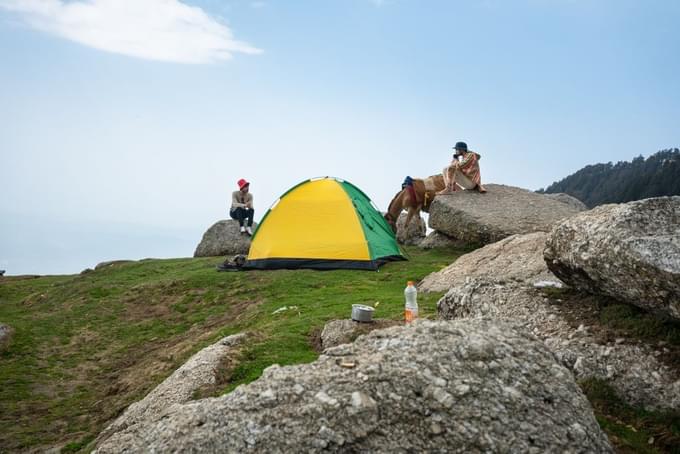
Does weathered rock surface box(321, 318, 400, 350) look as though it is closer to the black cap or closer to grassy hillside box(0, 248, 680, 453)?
grassy hillside box(0, 248, 680, 453)

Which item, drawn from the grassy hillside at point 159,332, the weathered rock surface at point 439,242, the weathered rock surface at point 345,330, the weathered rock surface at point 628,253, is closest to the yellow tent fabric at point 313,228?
the grassy hillside at point 159,332

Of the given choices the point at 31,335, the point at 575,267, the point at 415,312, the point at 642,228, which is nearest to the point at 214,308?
the point at 31,335

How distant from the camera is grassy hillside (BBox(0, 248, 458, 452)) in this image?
413 inches

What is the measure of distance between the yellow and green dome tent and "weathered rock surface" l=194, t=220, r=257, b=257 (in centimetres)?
560

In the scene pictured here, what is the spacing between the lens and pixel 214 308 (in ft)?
56.5

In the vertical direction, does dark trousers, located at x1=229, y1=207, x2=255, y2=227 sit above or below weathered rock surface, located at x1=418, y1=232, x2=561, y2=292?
above

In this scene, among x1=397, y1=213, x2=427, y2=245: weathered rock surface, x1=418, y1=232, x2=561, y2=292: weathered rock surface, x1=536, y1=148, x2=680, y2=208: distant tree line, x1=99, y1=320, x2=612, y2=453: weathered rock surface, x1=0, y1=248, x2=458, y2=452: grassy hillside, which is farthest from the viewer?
x1=536, y1=148, x2=680, y2=208: distant tree line

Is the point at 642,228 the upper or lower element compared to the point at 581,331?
upper

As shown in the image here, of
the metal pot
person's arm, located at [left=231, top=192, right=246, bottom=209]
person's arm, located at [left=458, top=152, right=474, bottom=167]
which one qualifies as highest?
person's arm, located at [left=458, top=152, right=474, bottom=167]

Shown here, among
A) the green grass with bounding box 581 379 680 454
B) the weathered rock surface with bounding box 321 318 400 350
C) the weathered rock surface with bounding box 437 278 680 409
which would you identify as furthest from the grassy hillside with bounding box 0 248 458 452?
the green grass with bounding box 581 379 680 454

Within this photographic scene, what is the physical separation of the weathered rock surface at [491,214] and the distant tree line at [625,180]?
2459 cm

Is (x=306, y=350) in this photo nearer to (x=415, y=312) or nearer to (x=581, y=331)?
(x=415, y=312)

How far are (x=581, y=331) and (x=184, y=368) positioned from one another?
6.10m

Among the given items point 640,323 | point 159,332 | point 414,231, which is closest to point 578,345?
point 640,323
